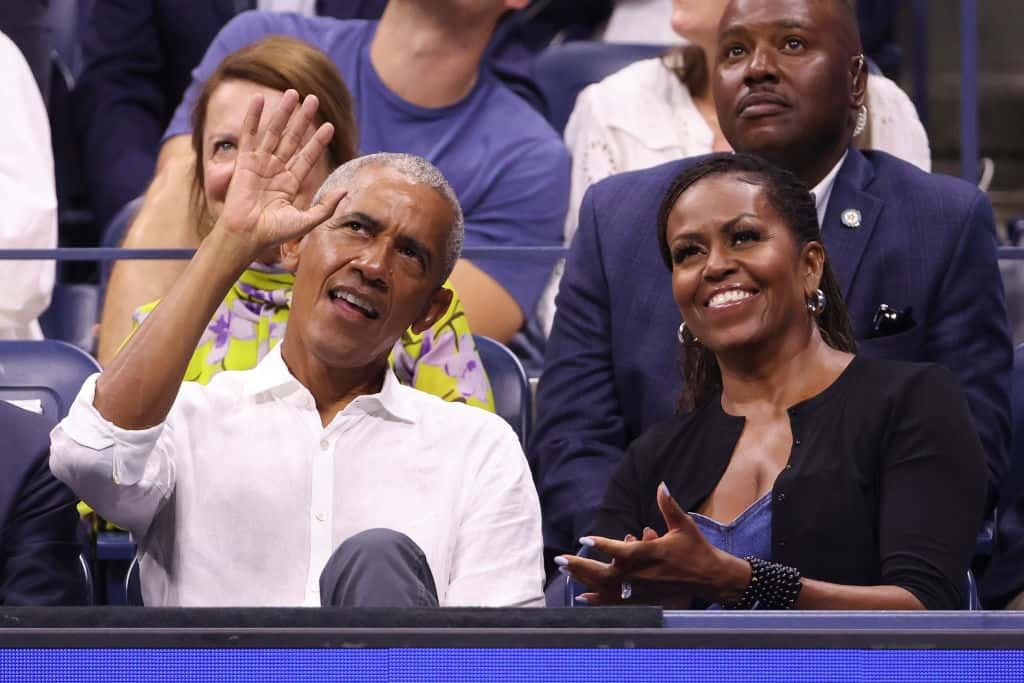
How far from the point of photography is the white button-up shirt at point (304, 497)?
1.71 metres

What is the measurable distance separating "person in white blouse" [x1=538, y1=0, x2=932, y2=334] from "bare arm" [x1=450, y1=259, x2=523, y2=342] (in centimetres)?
13

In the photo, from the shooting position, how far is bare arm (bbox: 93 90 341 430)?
158 centimetres

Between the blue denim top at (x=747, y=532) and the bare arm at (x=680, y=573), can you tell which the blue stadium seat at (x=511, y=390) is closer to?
the blue denim top at (x=747, y=532)

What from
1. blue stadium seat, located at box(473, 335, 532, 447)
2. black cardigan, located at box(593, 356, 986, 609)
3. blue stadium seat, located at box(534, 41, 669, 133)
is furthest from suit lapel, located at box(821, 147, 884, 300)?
blue stadium seat, located at box(534, 41, 669, 133)

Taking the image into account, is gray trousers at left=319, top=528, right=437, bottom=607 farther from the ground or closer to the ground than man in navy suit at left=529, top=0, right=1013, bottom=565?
closer to the ground

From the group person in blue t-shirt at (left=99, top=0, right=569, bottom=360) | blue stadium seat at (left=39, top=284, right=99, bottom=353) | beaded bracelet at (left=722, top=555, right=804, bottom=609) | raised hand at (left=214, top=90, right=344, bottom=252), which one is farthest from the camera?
blue stadium seat at (left=39, top=284, right=99, bottom=353)

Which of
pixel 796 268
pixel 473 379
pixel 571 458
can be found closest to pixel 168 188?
pixel 473 379

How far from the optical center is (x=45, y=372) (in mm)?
2082

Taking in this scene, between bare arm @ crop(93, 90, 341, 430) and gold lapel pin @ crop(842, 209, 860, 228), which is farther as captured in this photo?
gold lapel pin @ crop(842, 209, 860, 228)

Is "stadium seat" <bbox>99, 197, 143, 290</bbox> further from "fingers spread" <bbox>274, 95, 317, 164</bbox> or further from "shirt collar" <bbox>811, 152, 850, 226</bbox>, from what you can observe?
"shirt collar" <bbox>811, 152, 850, 226</bbox>

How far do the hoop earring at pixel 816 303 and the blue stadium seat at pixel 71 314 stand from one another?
1.45 metres

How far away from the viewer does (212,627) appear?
3.74 feet

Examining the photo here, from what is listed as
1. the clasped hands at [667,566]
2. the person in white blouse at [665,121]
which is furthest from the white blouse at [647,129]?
the clasped hands at [667,566]

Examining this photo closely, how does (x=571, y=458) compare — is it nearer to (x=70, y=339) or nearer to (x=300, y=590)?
(x=300, y=590)
